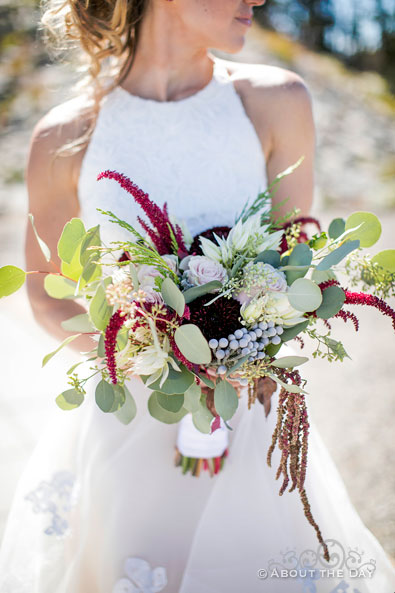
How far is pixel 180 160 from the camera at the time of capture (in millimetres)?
1710

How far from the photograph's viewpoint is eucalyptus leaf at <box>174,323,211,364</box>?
39.1 inches

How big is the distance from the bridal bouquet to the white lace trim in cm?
54

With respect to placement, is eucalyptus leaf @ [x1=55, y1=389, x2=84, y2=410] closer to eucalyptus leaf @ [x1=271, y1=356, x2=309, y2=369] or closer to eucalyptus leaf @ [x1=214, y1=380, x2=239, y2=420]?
eucalyptus leaf @ [x1=214, y1=380, x2=239, y2=420]

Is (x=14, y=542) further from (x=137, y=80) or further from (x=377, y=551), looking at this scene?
(x=137, y=80)

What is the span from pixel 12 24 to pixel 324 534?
10.3 metres

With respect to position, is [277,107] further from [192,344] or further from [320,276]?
[192,344]

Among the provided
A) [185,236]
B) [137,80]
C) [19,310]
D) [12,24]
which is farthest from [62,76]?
[185,236]

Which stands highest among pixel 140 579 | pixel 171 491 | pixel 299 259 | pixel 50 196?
pixel 50 196

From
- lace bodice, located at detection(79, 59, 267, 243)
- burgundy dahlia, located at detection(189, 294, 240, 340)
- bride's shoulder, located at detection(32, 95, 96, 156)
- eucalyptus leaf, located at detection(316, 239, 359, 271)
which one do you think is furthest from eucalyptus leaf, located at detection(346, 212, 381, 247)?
bride's shoulder, located at detection(32, 95, 96, 156)

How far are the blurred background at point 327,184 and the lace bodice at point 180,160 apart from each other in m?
0.48

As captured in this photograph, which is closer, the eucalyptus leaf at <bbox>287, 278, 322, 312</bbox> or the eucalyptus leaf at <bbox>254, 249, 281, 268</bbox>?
the eucalyptus leaf at <bbox>287, 278, 322, 312</bbox>

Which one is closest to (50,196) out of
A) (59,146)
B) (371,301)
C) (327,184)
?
(59,146)

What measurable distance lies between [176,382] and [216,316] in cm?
17

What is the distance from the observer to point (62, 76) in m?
8.30
